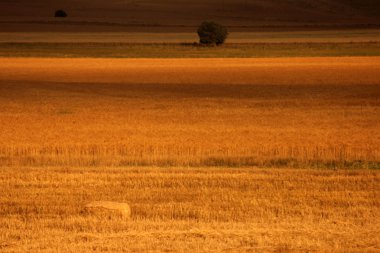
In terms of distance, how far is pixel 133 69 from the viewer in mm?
42688

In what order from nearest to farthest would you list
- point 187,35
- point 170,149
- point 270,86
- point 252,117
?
point 170,149 → point 252,117 → point 270,86 → point 187,35

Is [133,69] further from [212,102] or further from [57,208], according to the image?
[57,208]

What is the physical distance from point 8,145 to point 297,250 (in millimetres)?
10515

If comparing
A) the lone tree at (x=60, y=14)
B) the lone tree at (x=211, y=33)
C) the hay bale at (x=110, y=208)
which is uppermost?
the lone tree at (x=60, y=14)

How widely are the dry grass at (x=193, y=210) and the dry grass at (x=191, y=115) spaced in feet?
6.01

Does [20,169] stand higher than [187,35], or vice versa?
[187,35]

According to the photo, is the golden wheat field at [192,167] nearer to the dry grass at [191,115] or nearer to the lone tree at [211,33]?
the dry grass at [191,115]

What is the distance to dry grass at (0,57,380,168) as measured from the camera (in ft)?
54.3

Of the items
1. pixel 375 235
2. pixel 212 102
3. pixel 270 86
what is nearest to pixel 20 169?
pixel 375 235

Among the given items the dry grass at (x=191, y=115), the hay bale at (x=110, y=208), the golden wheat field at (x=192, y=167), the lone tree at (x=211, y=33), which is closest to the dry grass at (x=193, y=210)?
the golden wheat field at (x=192, y=167)

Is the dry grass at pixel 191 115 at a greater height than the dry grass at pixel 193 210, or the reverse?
the dry grass at pixel 191 115

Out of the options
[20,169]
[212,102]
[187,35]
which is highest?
[187,35]

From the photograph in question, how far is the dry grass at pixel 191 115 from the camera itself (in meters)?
16.6

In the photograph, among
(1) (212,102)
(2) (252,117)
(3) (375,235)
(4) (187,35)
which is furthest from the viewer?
(4) (187,35)
